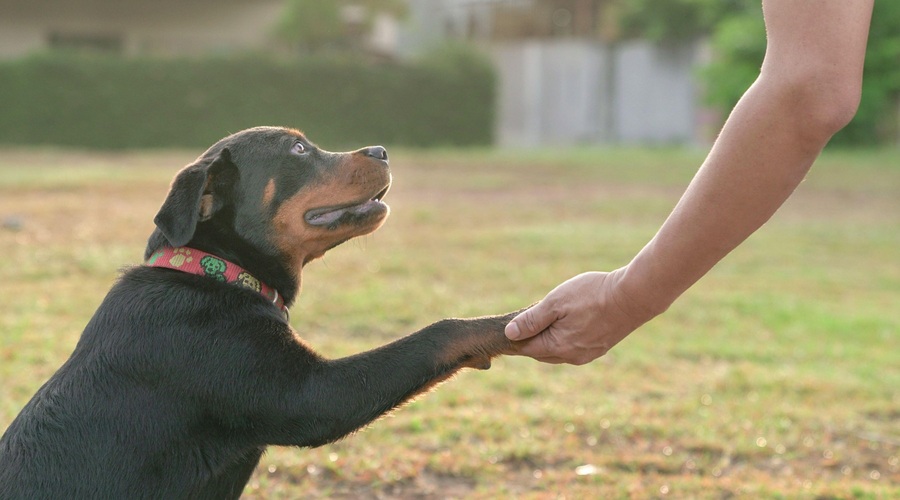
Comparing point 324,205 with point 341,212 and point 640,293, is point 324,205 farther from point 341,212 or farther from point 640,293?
point 640,293

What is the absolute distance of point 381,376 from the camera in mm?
3059

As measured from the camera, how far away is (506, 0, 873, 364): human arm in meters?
2.38

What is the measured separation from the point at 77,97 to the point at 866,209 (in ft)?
50.3

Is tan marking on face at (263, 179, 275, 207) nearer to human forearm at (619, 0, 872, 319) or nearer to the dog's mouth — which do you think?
the dog's mouth

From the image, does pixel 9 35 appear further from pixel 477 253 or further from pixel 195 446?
pixel 195 446

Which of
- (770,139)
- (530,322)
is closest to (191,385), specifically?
(530,322)

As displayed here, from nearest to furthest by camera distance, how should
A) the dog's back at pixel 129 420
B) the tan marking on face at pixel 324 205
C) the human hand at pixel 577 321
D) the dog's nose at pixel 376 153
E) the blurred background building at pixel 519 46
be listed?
the dog's back at pixel 129 420, the human hand at pixel 577 321, the tan marking on face at pixel 324 205, the dog's nose at pixel 376 153, the blurred background building at pixel 519 46

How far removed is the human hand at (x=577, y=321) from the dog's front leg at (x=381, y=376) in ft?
0.29

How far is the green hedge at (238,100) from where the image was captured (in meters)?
21.4

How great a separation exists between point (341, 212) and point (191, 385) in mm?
914

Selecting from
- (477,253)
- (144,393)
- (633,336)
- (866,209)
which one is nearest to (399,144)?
(866,209)

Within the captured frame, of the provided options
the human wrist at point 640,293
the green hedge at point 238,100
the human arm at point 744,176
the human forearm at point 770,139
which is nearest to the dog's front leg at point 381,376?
the human arm at point 744,176

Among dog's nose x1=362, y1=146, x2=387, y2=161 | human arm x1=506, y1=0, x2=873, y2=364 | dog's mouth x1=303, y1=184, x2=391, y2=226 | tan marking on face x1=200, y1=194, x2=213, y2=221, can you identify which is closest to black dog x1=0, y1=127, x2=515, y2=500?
tan marking on face x1=200, y1=194, x2=213, y2=221

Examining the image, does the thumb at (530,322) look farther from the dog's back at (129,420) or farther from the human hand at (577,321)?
the dog's back at (129,420)
